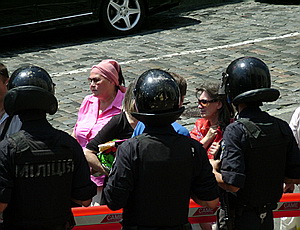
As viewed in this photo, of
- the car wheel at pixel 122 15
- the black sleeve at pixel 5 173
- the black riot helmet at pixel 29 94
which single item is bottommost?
the car wheel at pixel 122 15

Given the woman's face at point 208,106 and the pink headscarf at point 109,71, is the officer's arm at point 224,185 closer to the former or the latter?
the woman's face at point 208,106

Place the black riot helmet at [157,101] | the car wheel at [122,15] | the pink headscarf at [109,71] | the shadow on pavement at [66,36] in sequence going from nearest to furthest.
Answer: the black riot helmet at [157,101] → the pink headscarf at [109,71] → the shadow on pavement at [66,36] → the car wheel at [122,15]

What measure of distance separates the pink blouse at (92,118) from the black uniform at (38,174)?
1.53 metres

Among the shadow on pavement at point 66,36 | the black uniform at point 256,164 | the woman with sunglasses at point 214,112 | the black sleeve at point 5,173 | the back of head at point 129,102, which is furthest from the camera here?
the shadow on pavement at point 66,36

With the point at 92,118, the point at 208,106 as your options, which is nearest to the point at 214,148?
the point at 208,106

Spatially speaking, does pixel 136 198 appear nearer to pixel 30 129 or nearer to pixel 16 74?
pixel 30 129

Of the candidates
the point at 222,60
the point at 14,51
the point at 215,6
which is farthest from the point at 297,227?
the point at 215,6

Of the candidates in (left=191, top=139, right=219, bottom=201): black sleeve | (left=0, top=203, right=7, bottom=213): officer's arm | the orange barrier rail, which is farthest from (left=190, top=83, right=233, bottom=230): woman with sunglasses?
(left=0, top=203, right=7, bottom=213): officer's arm

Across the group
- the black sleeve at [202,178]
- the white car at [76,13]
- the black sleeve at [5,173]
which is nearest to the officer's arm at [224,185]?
the black sleeve at [202,178]

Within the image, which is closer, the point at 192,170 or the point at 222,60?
the point at 192,170

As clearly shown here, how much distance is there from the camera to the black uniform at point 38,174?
363 cm

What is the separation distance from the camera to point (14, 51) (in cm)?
1150

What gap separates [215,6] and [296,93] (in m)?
6.62

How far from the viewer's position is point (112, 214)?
4.59 meters
